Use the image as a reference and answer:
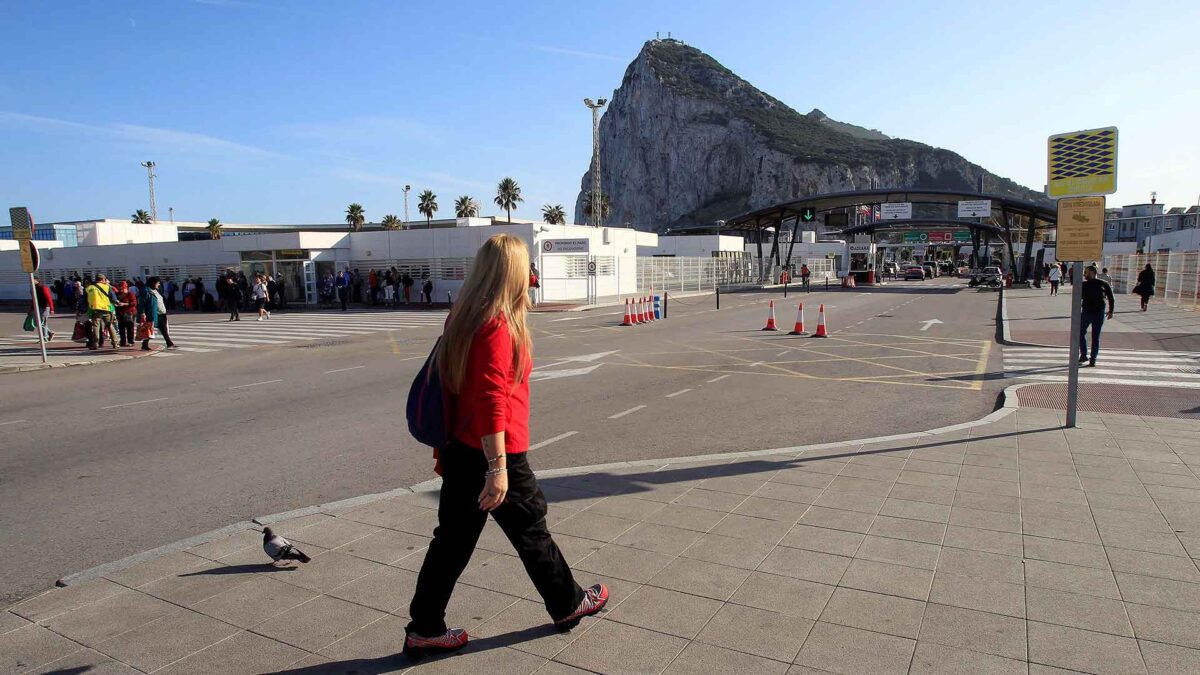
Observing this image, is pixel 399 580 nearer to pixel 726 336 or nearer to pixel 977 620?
pixel 977 620

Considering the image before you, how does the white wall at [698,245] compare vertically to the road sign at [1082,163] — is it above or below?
above

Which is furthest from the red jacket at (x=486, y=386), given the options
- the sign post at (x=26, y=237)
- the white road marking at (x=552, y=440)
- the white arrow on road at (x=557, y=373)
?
the sign post at (x=26, y=237)

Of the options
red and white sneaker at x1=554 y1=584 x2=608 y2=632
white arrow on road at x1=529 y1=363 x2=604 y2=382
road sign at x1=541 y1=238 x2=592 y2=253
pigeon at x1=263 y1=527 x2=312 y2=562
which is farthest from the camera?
road sign at x1=541 y1=238 x2=592 y2=253

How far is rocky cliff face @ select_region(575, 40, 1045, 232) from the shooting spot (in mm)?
157125

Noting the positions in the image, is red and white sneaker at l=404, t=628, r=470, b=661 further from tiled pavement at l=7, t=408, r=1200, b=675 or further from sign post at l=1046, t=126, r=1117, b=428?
sign post at l=1046, t=126, r=1117, b=428

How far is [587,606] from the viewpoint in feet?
11.2

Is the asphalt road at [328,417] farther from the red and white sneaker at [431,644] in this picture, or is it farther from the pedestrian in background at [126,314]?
the pedestrian in background at [126,314]

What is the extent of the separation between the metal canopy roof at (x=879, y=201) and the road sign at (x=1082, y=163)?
44324 millimetres

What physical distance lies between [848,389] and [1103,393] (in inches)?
129

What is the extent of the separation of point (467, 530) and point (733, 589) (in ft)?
5.01

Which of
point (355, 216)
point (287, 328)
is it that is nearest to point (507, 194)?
point (355, 216)

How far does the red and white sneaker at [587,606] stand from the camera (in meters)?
3.29

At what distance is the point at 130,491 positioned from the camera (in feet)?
19.4

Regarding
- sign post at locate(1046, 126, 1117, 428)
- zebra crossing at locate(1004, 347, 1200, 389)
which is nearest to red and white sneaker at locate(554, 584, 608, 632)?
sign post at locate(1046, 126, 1117, 428)
